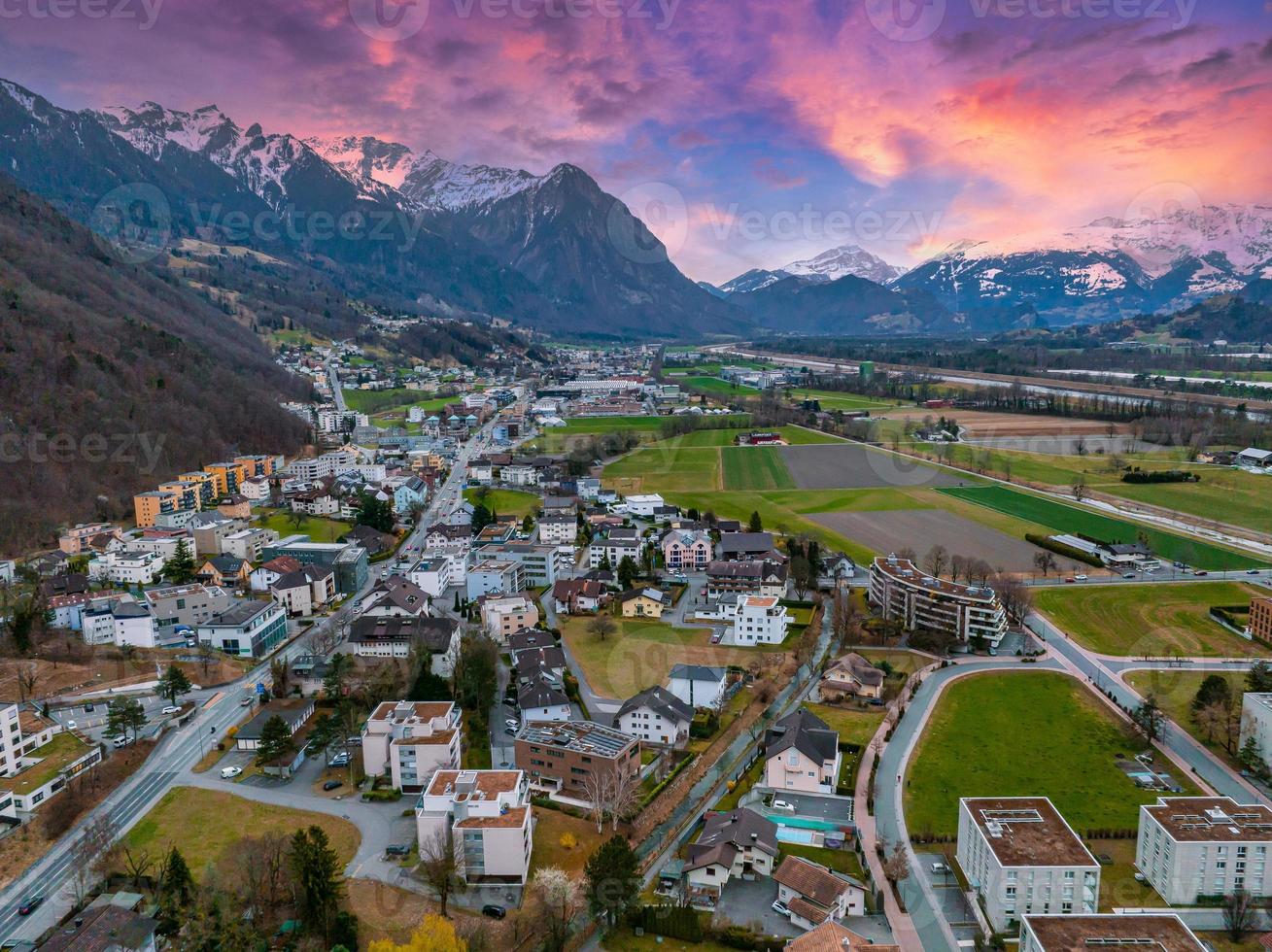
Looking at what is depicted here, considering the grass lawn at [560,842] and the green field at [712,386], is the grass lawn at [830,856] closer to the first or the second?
Answer: the grass lawn at [560,842]

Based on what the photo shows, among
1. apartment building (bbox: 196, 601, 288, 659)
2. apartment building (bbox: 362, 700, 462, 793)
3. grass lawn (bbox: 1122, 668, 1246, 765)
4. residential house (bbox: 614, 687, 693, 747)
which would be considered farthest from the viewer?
apartment building (bbox: 196, 601, 288, 659)

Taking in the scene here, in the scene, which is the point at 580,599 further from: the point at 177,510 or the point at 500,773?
the point at 177,510

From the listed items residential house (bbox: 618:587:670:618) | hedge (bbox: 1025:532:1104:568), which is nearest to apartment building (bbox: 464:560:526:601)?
residential house (bbox: 618:587:670:618)

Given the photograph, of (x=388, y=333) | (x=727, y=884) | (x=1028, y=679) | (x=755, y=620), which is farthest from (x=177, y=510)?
(x=388, y=333)

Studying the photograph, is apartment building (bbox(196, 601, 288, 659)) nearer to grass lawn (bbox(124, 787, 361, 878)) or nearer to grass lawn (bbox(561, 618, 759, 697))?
grass lawn (bbox(124, 787, 361, 878))

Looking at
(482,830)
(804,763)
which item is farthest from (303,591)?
(804,763)

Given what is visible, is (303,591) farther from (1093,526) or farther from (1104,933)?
(1093,526)

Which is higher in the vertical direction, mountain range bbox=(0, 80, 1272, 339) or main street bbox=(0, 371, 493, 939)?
mountain range bbox=(0, 80, 1272, 339)

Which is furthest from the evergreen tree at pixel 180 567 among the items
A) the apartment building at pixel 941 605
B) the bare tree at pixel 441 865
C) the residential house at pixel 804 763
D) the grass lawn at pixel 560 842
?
the apartment building at pixel 941 605
